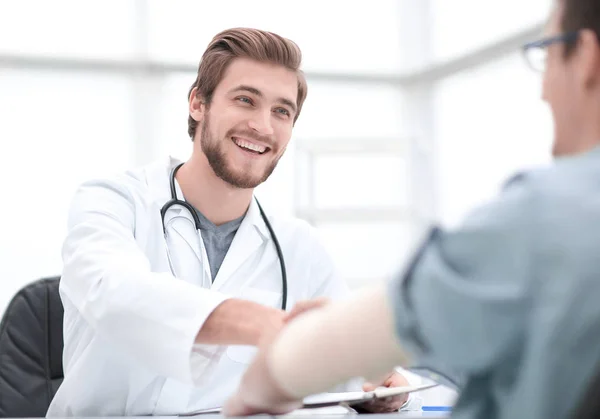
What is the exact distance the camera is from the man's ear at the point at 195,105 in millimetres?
1976

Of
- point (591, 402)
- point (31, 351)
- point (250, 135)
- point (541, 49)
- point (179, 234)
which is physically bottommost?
point (31, 351)

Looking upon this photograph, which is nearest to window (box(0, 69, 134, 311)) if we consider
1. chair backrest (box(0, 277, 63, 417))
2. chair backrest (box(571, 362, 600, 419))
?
chair backrest (box(0, 277, 63, 417))

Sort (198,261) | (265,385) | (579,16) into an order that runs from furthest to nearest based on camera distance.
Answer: (198,261)
(265,385)
(579,16)

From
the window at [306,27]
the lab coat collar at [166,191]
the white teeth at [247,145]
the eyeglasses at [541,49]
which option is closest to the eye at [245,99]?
the white teeth at [247,145]

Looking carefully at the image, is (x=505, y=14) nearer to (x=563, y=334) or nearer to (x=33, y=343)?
(x=33, y=343)

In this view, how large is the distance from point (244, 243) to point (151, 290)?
0.62 m

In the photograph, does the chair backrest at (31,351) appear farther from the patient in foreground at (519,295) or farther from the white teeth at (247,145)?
the patient in foreground at (519,295)

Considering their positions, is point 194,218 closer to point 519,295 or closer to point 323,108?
point 519,295

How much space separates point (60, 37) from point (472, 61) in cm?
258

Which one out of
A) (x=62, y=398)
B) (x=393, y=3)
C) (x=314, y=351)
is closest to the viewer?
(x=314, y=351)

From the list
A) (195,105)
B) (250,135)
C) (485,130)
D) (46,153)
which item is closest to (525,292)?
(250,135)

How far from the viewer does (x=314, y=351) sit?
74cm

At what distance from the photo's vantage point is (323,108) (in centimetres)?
474

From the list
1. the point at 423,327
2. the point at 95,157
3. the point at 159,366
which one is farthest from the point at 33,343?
the point at 95,157
